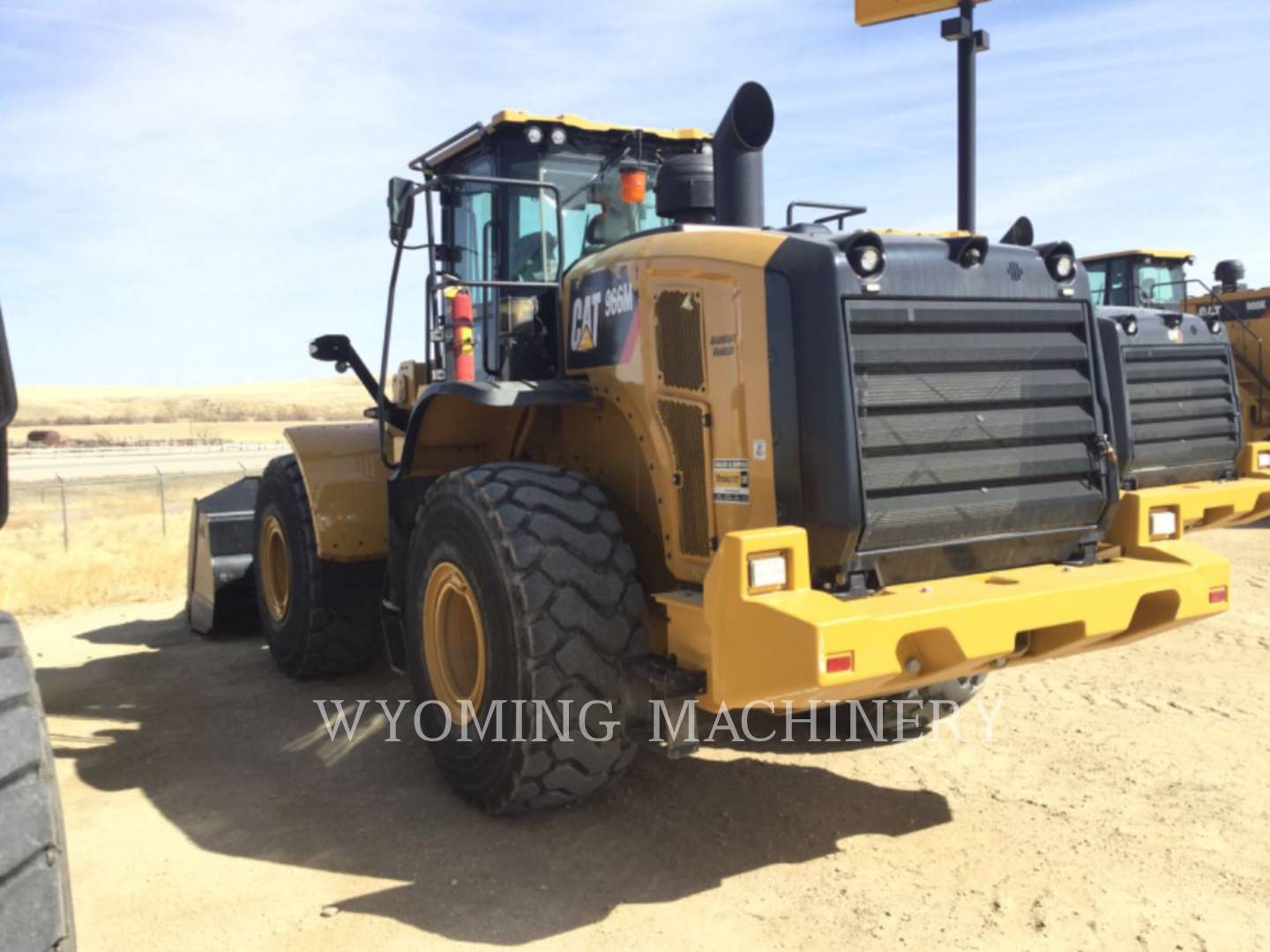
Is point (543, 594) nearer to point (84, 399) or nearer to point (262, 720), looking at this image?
point (262, 720)

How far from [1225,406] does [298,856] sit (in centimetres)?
738

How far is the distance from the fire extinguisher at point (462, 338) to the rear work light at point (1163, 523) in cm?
286

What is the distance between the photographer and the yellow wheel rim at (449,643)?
4.79 m

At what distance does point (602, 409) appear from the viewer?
188 inches

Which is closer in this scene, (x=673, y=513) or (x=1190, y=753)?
(x=673, y=513)

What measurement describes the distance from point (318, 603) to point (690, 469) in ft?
10.5

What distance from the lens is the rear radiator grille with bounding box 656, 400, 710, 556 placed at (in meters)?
4.07

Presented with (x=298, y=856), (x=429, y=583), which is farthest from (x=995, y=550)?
(x=298, y=856)

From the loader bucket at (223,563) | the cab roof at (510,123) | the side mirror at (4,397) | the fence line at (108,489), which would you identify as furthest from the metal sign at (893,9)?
the fence line at (108,489)

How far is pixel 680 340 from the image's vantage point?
13.6 feet

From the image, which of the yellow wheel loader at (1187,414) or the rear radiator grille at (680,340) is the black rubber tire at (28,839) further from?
the yellow wheel loader at (1187,414)

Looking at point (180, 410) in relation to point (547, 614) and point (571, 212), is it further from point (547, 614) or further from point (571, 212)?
point (547, 614)

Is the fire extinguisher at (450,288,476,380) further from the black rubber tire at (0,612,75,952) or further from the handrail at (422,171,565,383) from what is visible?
the black rubber tire at (0,612,75,952)

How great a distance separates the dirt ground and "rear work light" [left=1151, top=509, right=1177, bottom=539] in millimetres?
1099
